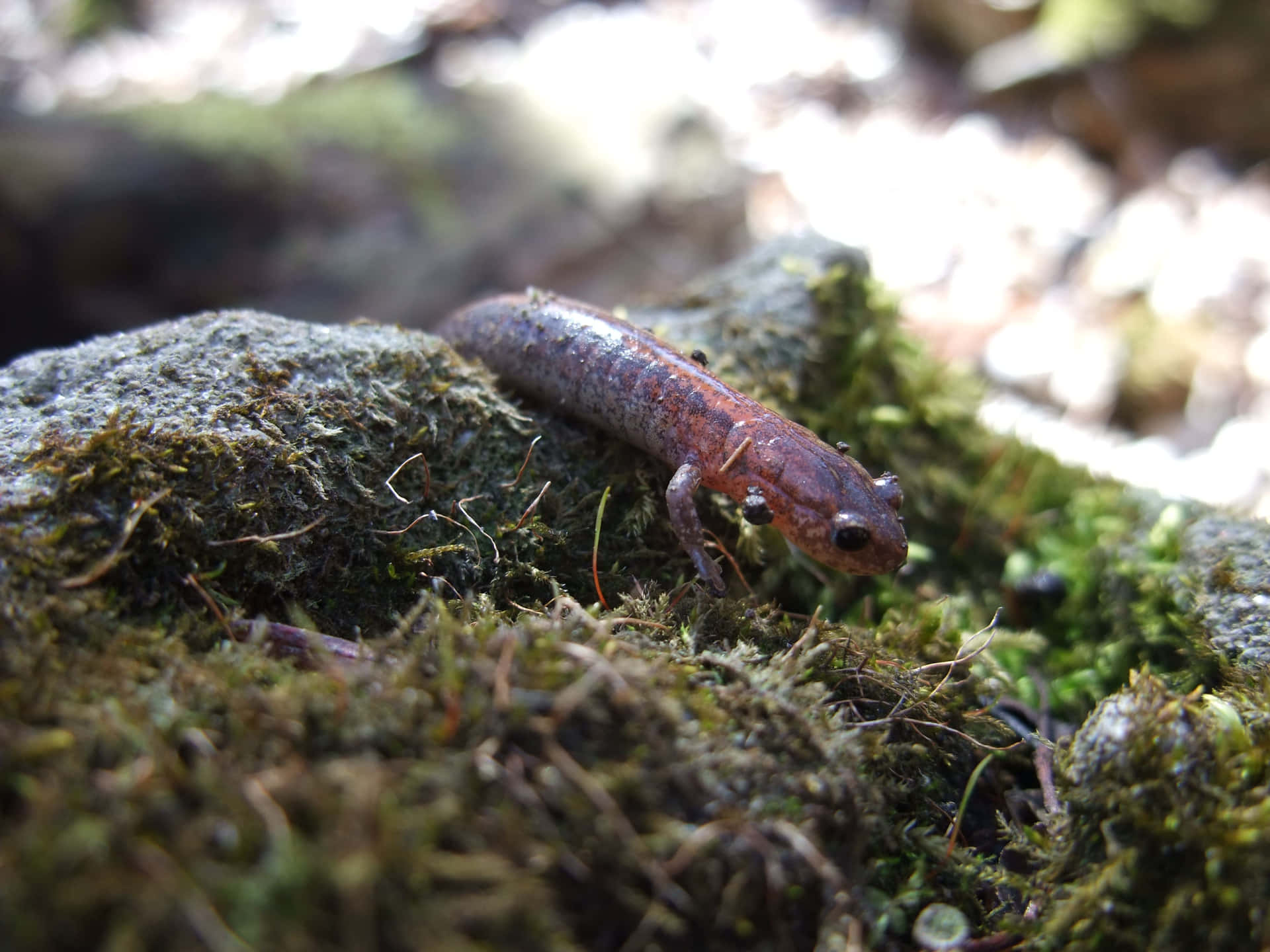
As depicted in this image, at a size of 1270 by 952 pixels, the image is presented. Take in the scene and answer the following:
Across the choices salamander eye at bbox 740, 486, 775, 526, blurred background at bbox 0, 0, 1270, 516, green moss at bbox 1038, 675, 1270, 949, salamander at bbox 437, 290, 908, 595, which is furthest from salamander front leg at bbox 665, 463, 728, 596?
blurred background at bbox 0, 0, 1270, 516

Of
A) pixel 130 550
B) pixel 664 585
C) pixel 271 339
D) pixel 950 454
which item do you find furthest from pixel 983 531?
pixel 130 550

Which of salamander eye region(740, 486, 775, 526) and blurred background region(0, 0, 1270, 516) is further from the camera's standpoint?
blurred background region(0, 0, 1270, 516)

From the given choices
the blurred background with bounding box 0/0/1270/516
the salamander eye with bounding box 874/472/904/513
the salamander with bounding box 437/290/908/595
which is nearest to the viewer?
the salamander with bounding box 437/290/908/595

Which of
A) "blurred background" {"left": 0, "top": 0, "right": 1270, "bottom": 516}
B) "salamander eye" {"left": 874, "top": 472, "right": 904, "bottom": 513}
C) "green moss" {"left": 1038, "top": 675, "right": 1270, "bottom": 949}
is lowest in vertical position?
"green moss" {"left": 1038, "top": 675, "right": 1270, "bottom": 949}

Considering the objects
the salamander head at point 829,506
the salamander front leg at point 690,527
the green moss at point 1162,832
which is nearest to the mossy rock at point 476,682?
the green moss at point 1162,832

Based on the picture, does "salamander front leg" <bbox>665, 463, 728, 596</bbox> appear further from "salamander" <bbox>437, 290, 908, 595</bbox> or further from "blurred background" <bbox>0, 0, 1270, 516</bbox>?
"blurred background" <bbox>0, 0, 1270, 516</bbox>

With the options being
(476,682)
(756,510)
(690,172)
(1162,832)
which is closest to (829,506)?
(756,510)

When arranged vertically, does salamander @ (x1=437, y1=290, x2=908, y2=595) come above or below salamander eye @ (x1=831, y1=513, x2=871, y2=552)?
above

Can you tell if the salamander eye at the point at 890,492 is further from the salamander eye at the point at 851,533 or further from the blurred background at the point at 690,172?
the blurred background at the point at 690,172
